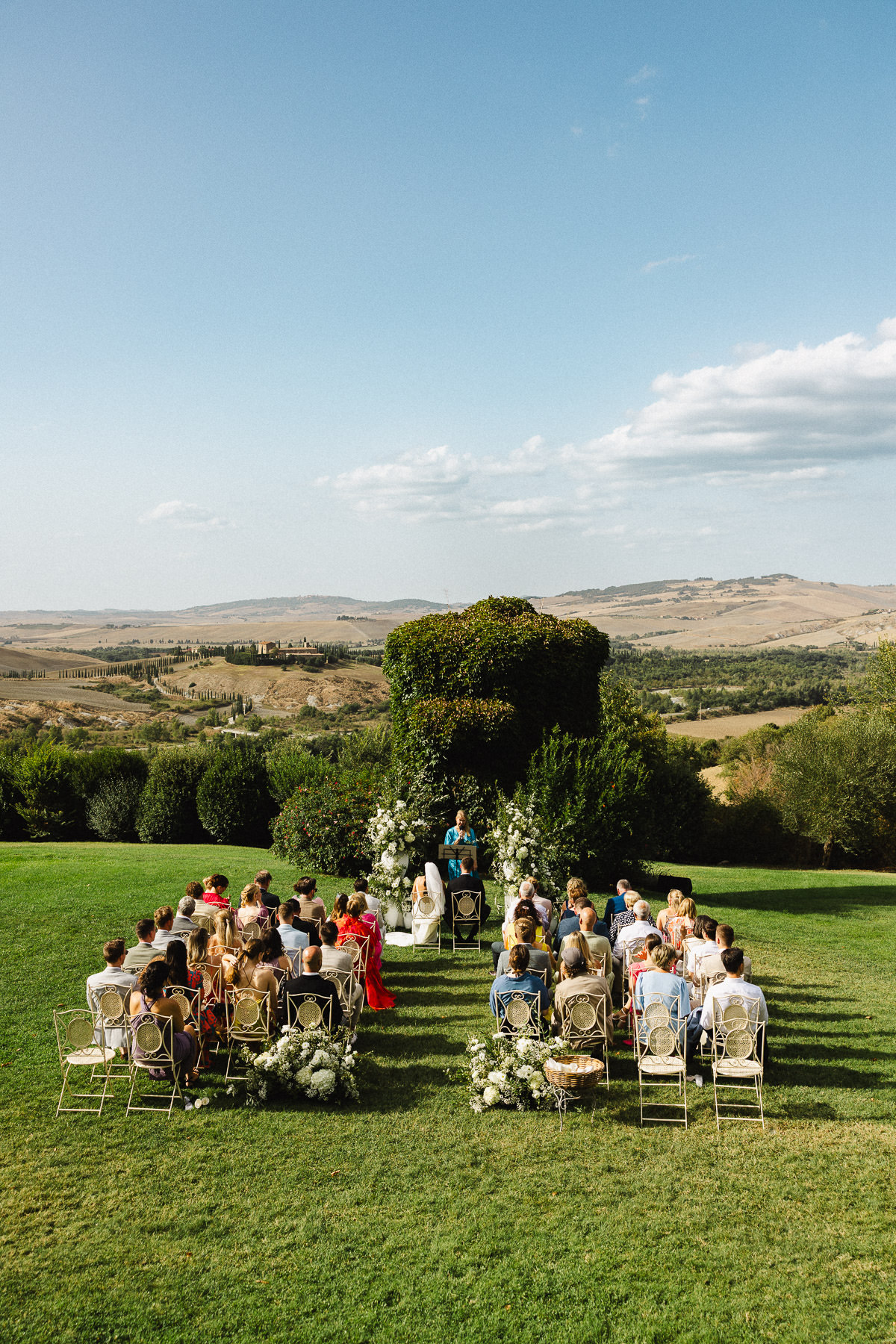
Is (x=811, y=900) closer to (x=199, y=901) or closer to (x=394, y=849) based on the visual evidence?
(x=394, y=849)

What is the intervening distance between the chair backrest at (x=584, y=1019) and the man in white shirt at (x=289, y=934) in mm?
3110

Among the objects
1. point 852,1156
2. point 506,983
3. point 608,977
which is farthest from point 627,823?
point 852,1156

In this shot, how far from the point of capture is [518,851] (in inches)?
542

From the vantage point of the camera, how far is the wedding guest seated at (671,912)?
10383mm

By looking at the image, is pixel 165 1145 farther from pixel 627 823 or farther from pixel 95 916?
pixel 627 823

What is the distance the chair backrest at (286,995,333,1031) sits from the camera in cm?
802

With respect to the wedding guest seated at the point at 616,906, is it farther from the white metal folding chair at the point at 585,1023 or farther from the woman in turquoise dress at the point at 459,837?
the woman in turquoise dress at the point at 459,837

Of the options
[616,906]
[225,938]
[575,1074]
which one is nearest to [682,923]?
[616,906]

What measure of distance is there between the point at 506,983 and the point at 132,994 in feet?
11.6

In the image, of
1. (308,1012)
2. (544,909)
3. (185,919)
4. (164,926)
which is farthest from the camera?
(544,909)

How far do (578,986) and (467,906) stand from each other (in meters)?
5.37

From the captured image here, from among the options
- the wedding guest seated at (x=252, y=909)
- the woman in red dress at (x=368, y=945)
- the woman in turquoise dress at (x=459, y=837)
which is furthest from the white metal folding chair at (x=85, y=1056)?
the woman in turquoise dress at (x=459, y=837)

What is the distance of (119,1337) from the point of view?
4746mm

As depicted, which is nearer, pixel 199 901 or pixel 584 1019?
pixel 584 1019
